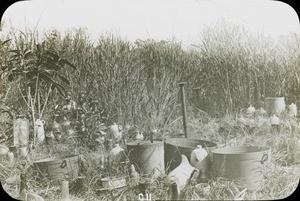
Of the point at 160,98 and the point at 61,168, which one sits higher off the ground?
the point at 160,98

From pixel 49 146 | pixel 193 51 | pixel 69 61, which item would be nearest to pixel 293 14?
pixel 193 51

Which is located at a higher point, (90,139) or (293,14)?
(293,14)

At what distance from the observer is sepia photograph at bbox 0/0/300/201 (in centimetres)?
380

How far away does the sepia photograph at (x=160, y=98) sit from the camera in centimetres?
380

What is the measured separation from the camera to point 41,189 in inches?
154

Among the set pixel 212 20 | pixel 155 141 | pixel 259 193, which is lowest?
pixel 259 193

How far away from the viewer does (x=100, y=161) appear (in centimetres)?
387

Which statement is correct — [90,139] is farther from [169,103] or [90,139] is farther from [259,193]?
[259,193]

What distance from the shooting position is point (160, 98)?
3.83 m

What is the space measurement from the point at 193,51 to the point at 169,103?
1.00ft

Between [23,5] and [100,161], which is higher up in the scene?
[23,5]

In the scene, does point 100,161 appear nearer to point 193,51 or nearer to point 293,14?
point 193,51

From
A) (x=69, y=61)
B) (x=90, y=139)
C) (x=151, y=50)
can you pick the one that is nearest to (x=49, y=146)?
(x=90, y=139)

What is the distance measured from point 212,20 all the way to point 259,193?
3.11 ft
